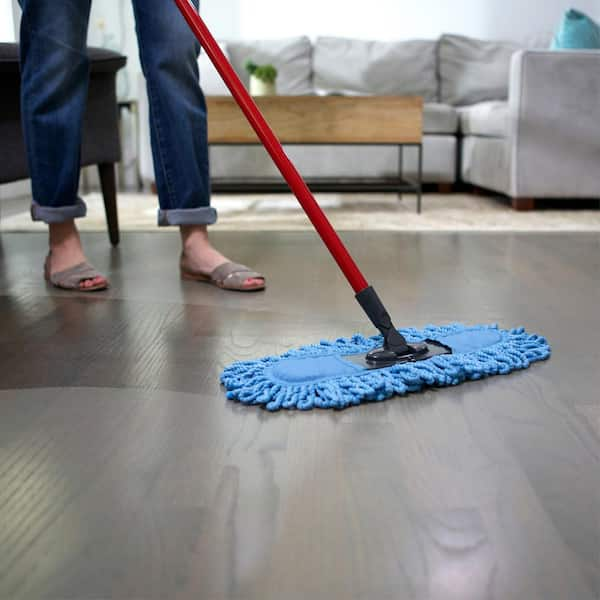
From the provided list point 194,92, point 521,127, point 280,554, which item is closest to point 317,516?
point 280,554

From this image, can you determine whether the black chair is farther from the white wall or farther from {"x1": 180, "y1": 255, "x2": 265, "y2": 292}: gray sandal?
the white wall

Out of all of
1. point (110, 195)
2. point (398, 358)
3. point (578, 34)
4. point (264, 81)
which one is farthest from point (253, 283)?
point (578, 34)

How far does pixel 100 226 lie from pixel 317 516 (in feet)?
6.57

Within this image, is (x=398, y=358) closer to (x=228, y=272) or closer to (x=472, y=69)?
(x=228, y=272)

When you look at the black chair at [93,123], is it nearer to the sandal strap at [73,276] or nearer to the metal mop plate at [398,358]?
the sandal strap at [73,276]

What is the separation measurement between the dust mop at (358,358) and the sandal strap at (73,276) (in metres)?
0.56

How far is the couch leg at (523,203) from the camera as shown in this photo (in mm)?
2840

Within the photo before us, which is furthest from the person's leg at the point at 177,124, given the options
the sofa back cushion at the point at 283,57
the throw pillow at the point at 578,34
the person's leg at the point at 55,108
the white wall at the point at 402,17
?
the white wall at the point at 402,17

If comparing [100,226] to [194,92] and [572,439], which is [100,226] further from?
[572,439]

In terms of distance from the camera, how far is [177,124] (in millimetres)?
1374

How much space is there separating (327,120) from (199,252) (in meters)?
1.45

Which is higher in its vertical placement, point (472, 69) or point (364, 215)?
point (472, 69)

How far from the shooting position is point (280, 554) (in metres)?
0.50

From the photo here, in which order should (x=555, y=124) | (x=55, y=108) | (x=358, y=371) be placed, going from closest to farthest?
1. (x=358, y=371)
2. (x=55, y=108)
3. (x=555, y=124)
